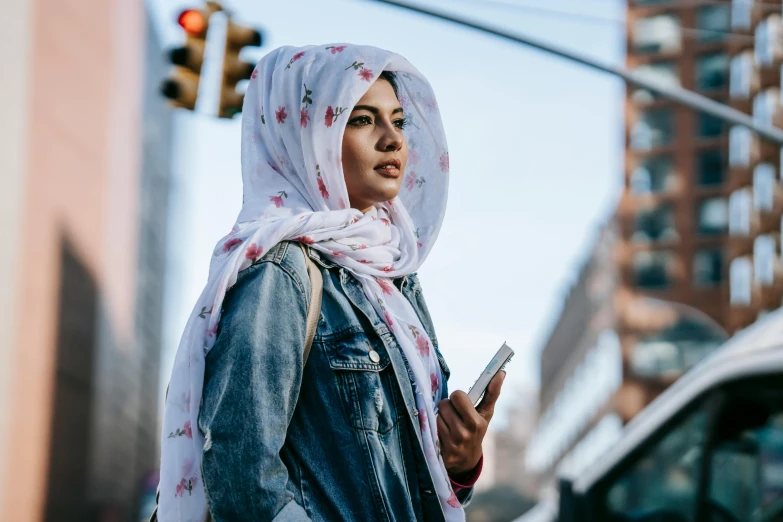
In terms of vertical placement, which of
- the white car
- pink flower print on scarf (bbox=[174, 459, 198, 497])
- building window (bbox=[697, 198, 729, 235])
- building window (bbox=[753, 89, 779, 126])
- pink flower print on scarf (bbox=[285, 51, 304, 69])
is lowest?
building window (bbox=[697, 198, 729, 235])

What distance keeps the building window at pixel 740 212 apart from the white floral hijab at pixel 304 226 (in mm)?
54620

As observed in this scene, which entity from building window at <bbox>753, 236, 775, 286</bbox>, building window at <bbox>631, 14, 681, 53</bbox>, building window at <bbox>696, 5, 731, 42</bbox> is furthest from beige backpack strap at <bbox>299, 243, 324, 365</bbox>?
building window at <bbox>631, 14, 681, 53</bbox>

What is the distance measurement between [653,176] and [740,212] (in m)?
8.93

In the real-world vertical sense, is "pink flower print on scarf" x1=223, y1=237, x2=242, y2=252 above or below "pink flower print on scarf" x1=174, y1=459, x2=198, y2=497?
above

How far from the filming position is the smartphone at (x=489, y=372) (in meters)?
2.40

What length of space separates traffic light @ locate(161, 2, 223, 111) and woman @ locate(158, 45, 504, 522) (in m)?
6.44

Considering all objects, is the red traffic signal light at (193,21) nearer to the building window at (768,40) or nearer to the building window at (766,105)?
the building window at (766,105)

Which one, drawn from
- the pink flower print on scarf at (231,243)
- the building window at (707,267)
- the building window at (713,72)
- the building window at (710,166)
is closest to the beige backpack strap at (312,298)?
the pink flower print on scarf at (231,243)

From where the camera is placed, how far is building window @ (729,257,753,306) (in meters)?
54.8

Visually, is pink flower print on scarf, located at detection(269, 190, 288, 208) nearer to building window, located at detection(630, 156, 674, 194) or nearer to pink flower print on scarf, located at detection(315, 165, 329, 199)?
pink flower print on scarf, located at detection(315, 165, 329, 199)

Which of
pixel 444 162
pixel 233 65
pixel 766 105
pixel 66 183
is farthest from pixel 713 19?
pixel 444 162

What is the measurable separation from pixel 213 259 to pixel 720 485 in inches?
105

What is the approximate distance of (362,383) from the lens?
7.35ft

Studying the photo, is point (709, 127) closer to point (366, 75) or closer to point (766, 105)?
point (766, 105)
